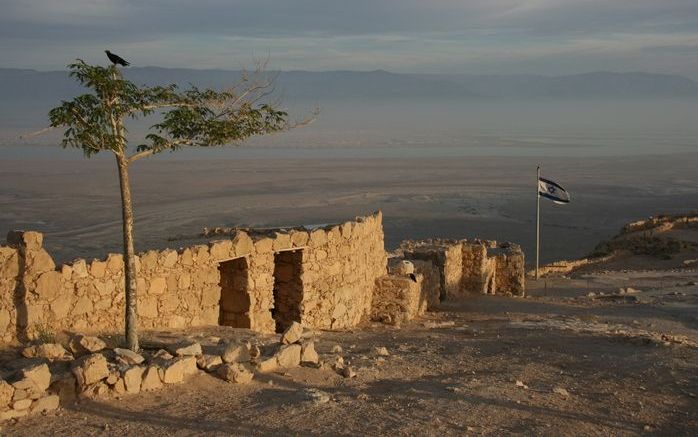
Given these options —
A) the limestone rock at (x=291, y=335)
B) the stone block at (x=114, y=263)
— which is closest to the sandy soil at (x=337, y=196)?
the stone block at (x=114, y=263)

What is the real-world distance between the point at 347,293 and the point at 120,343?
6051 millimetres

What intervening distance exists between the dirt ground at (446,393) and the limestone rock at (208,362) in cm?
16

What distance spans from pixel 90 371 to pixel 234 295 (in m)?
5.07

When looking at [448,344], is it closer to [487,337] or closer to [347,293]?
[487,337]

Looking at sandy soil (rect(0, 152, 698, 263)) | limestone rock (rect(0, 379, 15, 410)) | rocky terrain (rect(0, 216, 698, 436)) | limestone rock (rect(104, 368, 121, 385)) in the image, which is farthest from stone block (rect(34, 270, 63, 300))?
sandy soil (rect(0, 152, 698, 263))

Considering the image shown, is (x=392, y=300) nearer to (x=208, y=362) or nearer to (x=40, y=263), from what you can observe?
(x=208, y=362)

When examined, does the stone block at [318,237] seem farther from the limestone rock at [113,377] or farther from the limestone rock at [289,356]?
the limestone rock at [113,377]

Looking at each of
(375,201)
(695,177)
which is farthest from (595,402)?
(695,177)

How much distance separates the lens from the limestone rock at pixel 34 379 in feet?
26.5

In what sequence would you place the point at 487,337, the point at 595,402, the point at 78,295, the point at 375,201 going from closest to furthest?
1. the point at 595,402
2. the point at 78,295
3. the point at 487,337
4. the point at 375,201

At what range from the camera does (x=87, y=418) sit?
8.05 metres

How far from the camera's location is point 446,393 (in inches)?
379

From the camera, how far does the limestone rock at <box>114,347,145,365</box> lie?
30.2ft

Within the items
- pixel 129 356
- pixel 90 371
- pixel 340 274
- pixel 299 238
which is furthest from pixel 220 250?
pixel 90 371
